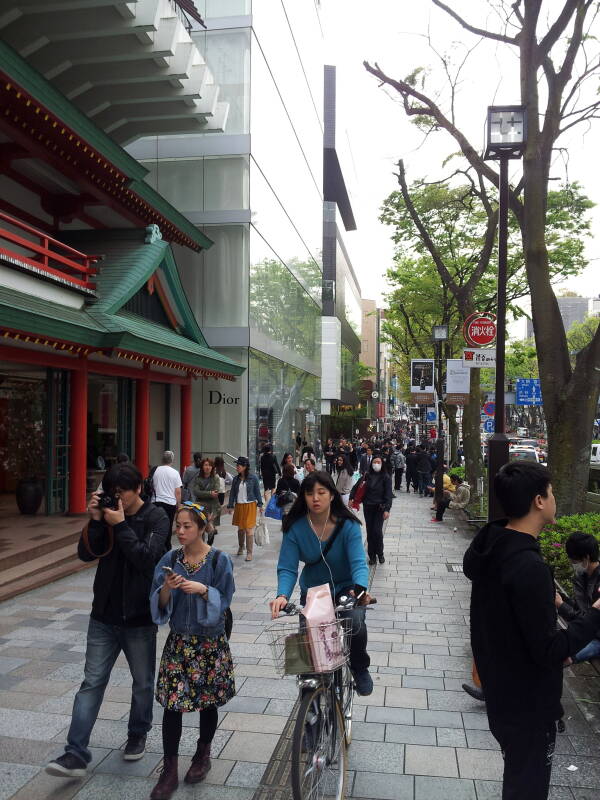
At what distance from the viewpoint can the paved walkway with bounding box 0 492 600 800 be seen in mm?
4223

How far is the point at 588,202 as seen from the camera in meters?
21.1

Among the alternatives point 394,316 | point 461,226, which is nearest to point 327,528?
point 461,226

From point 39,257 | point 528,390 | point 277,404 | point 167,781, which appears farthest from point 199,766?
point 528,390

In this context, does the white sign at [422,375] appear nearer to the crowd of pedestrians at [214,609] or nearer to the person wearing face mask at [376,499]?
the person wearing face mask at [376,499]

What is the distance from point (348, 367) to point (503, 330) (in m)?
55.7

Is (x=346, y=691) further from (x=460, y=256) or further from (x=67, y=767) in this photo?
(x=460, y=256)

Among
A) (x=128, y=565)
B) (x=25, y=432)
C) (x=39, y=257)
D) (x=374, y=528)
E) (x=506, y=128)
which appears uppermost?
(x=506, y=128)

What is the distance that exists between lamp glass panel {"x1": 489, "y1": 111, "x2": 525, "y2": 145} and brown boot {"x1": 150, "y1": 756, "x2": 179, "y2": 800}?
267 inches

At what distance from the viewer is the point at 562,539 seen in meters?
9.37

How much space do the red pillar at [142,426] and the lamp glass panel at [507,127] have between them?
11.3 metres

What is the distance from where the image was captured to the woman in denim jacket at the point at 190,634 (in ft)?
12.9

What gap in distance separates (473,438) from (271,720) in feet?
62.5

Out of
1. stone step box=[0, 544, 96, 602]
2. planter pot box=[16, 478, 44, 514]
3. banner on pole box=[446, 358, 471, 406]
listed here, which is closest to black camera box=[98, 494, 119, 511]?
stone step box=[0, 544, 96, 602]

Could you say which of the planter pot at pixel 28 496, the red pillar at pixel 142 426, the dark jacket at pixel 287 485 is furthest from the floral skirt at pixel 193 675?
the red pillar at pixel 142 426
